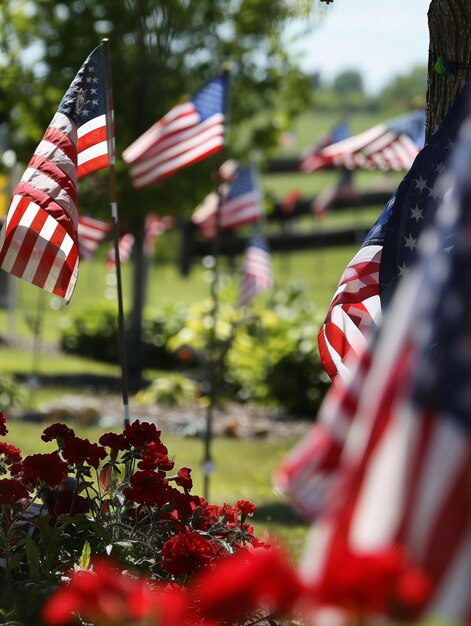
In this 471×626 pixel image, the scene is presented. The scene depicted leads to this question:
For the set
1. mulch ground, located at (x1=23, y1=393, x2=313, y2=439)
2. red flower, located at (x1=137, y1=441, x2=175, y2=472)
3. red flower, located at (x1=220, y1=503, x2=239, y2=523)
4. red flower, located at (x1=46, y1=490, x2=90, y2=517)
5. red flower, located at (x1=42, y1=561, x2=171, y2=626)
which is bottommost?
mulch ground, located at (x1=23, y1=393, x2=313, y2=439)

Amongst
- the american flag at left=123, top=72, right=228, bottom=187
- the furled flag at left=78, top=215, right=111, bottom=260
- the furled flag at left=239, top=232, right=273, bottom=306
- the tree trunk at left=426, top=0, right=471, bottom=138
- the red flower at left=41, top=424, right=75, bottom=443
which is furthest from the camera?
the furled flag at left=239, top=232, right=273, bottom=306

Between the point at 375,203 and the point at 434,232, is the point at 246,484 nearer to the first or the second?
the point at 434,232

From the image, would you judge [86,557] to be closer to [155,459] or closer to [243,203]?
[155,459]

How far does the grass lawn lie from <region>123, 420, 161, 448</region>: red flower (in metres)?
2.98

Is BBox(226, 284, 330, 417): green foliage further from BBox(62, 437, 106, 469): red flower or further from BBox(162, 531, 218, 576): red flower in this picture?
BBox(162, 531, 218, 576): red flower

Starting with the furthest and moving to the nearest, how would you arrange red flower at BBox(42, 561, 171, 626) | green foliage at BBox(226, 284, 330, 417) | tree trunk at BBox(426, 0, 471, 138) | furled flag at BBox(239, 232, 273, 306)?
furled flag at BBox(239, 232, 273, 306), green foliage at BBox(226, 284, 330, 417), tree trunk at BBox(426, 0, 471, 138), red flower at BBox(42, 561, 171, 626)

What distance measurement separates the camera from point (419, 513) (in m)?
1.83

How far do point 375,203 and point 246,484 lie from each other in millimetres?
36859

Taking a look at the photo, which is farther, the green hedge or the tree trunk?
the green hedge

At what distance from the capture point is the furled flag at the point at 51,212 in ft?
15.3

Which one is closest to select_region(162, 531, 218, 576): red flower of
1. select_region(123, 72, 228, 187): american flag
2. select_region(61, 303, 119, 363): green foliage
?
select_region(123, 72, 228, 187): american flag

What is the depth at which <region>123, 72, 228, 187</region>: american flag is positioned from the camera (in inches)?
294

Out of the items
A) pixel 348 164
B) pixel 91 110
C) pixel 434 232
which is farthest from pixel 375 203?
pixel 434 232

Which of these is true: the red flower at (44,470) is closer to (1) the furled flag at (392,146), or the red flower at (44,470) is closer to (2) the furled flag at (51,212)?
(2) the furled flag at (51,212)
